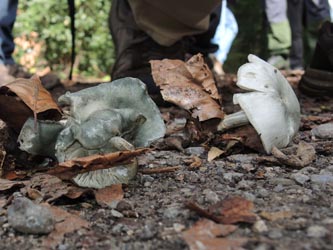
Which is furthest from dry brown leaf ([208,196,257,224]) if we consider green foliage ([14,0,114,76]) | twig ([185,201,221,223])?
green foliage ([14,0,114,76])

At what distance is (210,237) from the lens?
90 centimetres

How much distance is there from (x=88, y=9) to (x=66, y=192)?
5.37 metres

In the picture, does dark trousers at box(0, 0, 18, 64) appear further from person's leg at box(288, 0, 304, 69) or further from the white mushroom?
person's leg at box(288, 0, 304, 69)

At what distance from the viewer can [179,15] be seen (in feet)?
7.72

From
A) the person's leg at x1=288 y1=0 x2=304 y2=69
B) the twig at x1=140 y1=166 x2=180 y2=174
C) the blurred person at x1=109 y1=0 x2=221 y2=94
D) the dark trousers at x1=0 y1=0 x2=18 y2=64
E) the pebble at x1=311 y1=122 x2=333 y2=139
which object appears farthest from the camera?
the person's leg at x1=288 y1=0 x2=304 y2=69

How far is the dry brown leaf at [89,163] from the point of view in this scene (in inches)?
43.3

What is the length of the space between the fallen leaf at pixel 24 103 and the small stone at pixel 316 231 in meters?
0.69

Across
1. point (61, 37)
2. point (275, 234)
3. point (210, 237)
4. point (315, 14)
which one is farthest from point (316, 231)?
point (61, 37)

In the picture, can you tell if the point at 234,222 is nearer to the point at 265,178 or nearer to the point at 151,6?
the point at 265,178

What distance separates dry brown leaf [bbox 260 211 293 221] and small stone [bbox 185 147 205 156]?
1.74 feet

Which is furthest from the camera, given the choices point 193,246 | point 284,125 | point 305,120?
point 305,120

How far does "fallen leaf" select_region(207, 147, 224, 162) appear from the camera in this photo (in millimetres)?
1447

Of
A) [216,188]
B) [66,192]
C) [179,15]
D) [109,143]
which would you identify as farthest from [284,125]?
[179,15]

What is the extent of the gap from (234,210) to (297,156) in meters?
0.47
